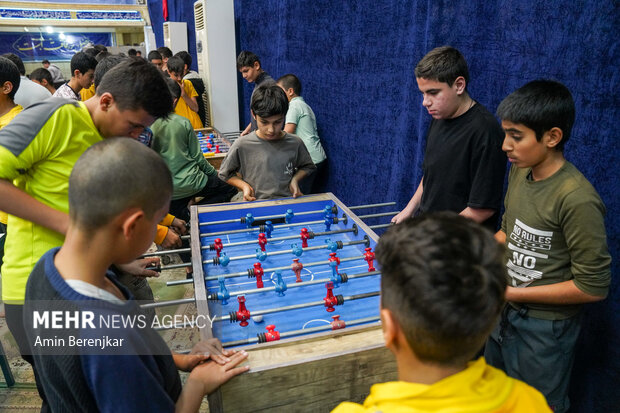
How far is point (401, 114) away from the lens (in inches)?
116

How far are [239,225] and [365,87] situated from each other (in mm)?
1633

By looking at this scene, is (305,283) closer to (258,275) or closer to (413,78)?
(258,275)

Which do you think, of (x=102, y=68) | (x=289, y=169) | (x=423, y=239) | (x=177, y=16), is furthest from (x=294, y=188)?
(x=177, y=16)

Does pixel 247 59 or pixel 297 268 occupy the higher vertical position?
pixel 247 59

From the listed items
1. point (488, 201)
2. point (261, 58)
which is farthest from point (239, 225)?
point (261, 58)

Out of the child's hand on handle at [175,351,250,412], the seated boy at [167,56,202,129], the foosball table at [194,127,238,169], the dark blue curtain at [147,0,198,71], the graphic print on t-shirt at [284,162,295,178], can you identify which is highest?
the dark blue curtain at [147,0,198,71]

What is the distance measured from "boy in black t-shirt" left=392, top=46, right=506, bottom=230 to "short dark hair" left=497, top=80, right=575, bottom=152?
382mm

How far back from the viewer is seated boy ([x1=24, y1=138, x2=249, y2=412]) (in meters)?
0.84

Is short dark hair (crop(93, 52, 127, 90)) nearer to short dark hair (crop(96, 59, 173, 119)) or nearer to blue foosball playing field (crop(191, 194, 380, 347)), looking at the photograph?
blue foosball playing field (crop(191, 194, 380, 347))

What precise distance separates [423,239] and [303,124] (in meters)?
3.31

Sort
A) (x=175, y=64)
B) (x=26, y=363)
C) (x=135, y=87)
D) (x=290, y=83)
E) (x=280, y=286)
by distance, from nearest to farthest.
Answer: (x=135, y=87) < (x=280, y=286) < (x=26, y=363) < (x=290, y=83) < (x=175, y=64)

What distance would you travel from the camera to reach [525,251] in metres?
1.42

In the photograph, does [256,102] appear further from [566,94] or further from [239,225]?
[566,94]

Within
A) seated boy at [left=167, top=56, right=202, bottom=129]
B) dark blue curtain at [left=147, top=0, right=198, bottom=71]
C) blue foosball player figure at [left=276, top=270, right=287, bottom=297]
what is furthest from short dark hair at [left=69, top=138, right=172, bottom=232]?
dark blue curtain at [left=147, top=0, right=198, bottom=71]
